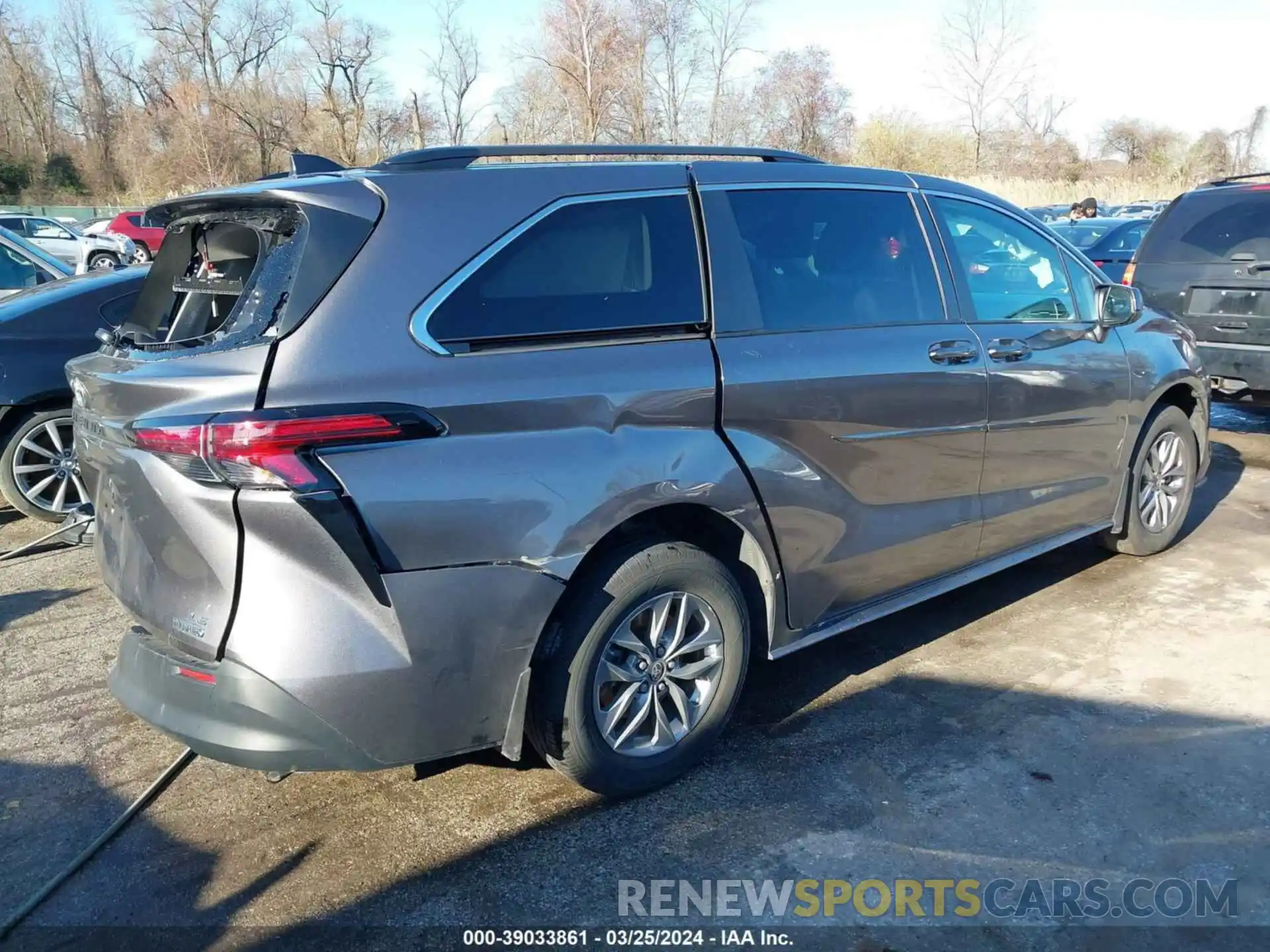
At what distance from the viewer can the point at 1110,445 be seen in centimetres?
471

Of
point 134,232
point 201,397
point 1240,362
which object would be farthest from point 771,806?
point 134,232

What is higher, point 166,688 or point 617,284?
point 617,284

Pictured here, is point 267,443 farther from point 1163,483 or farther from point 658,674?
point 1163,483

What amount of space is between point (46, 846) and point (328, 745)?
1.06m

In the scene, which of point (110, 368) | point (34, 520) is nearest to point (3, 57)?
point (34, 520)

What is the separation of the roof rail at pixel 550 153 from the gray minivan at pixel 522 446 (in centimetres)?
1

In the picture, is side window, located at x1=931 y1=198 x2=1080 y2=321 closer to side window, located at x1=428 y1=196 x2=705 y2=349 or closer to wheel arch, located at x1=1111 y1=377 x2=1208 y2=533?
wheel arch, located at x1=1111 y1=377 x2=1208 y2=533

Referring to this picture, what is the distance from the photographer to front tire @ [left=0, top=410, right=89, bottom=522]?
564 centimetres

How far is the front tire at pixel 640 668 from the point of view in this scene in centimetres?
284

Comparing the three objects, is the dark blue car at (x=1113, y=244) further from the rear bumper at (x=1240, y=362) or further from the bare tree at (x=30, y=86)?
the bare tree at (x=30, y=86)

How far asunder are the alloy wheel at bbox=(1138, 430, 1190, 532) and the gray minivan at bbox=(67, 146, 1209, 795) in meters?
1.73

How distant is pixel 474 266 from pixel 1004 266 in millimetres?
2618

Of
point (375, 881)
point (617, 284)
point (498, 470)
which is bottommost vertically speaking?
point (375, 881)

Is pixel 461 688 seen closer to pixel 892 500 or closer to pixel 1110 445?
pixel 892 500
